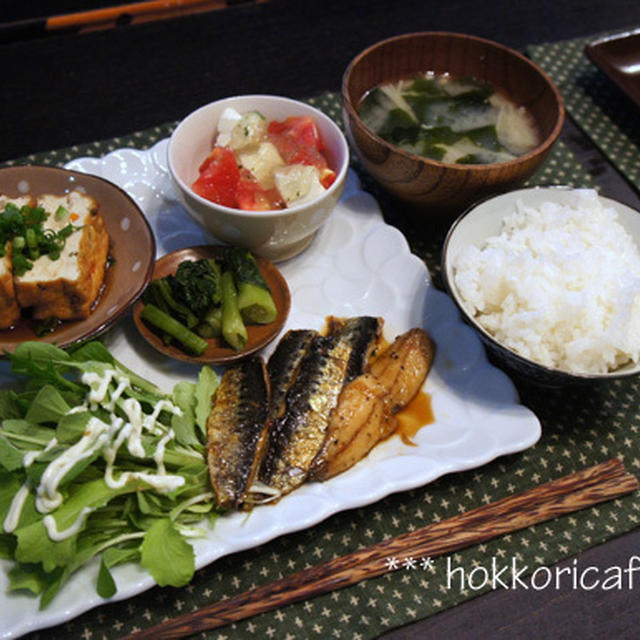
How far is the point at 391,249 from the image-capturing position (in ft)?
9.95

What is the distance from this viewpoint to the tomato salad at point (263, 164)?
2.84 meters

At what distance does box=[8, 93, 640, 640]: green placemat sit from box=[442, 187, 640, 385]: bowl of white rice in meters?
0.29

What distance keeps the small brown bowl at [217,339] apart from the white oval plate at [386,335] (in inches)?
4.5

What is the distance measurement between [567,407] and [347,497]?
42.2 inches

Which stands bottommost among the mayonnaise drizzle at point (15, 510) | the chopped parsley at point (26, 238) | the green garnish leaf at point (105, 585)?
the green garnish leaf at point (105, 585)

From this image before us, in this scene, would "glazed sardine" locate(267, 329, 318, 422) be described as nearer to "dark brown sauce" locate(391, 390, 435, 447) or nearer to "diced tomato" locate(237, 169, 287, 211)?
"dark brown sauce" locate(391, 390, 435, 447)

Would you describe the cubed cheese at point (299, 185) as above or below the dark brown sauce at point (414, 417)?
above

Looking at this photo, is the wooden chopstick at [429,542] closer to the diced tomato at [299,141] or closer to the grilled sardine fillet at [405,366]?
the grilled sardine fillet at [405,366]

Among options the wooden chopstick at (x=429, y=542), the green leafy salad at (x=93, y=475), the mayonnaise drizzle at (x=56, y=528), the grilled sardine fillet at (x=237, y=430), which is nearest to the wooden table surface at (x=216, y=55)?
the wooden chopstick at (x=429, y=542)

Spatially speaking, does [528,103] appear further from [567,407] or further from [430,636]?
[430,636]

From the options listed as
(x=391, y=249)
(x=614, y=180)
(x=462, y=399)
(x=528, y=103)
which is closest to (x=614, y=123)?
(x=614, y=180)

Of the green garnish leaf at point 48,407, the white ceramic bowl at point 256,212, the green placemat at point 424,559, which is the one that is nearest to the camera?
the green placemat at point 424,559

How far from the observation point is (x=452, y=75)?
349 cm

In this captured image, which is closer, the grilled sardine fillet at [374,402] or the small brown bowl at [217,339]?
the grilled sardine fillet at [374,402]
